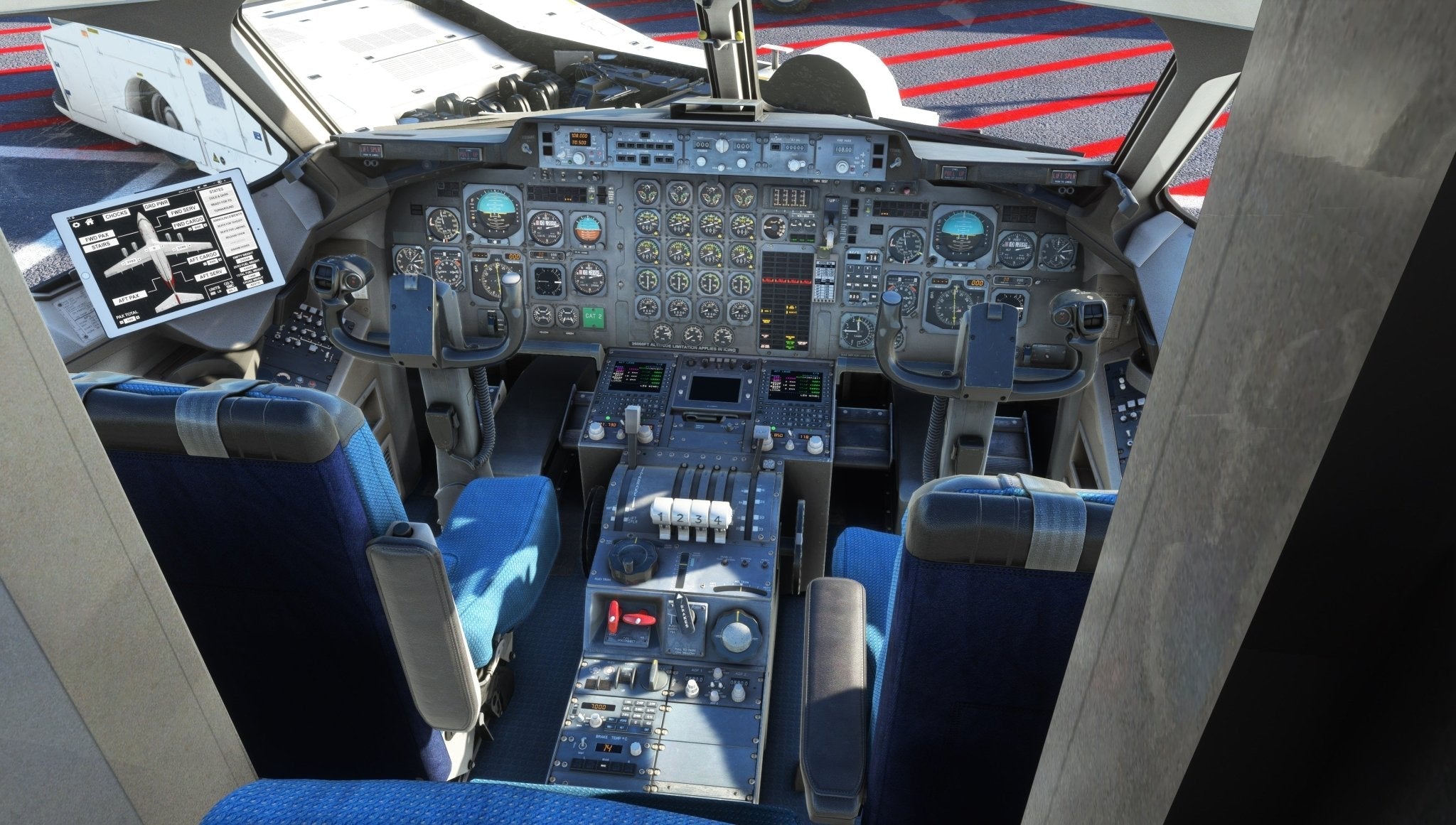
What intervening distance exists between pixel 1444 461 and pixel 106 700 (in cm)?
96

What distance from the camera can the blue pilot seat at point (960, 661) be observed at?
1.35 meters

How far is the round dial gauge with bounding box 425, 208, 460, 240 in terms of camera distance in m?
3.90

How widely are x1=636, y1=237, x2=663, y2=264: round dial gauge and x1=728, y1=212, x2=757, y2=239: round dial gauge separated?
1.03ft

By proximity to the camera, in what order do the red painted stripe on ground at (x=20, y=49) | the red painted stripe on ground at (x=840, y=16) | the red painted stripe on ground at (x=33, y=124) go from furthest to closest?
the red painted stripe on ground at (x=840, y=16) < the red painted stripe on ground at (x=20, y=49) < the red painted stripe on ground at (x=33, y=124)

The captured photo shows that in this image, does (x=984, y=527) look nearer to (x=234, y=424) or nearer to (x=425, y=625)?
(x=425, y=625)

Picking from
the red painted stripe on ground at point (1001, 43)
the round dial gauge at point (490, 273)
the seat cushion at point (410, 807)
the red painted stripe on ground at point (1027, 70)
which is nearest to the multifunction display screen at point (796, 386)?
the round dial gauge at point (490, 273)

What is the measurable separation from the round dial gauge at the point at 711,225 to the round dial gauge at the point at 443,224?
99cm

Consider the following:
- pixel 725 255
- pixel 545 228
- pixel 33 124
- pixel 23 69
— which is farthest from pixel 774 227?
pixel 23 69

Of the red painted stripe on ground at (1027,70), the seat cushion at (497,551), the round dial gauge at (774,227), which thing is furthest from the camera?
the red painted stripe on ground at (1027,70)

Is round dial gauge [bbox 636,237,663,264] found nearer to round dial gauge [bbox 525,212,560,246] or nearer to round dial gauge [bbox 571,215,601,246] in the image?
round dial gauge [bbox 571,215,601,246]

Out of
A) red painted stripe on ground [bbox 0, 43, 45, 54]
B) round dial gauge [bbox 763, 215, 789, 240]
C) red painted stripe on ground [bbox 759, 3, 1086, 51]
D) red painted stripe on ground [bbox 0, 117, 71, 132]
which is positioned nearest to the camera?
round dial gauge [bbox 763, 215, 789, 240]

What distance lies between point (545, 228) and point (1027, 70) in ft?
21.4

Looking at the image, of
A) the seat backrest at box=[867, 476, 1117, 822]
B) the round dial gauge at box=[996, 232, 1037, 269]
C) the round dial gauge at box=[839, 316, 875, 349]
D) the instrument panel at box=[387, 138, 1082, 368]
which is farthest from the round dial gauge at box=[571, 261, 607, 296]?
the seat backrest at box=[867, 476, 1117, 822]

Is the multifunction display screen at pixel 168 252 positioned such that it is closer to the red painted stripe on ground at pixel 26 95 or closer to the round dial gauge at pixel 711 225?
the round dial gauge at pixel 711 225
